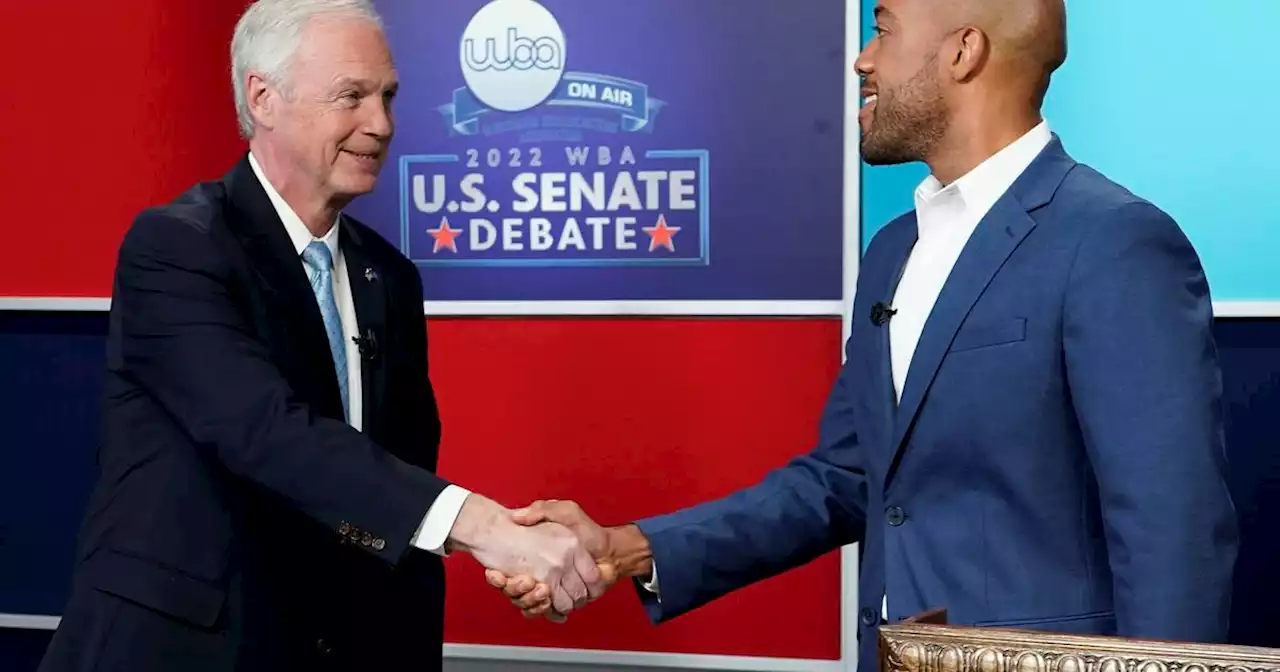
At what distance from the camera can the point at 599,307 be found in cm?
293

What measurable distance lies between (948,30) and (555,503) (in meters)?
1.01

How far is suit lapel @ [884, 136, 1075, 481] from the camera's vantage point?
175 centimetres

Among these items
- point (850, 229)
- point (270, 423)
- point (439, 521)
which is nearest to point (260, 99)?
point (270, 423)

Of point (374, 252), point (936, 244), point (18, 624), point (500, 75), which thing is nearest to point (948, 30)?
point (936, 244)

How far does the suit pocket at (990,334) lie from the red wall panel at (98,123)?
6.21 feet

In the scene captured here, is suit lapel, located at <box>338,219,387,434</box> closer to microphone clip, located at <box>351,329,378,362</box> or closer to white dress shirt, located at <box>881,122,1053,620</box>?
microphone clip, located at <box>351,329,378,362</box>

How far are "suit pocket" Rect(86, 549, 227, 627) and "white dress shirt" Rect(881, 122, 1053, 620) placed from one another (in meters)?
0.88

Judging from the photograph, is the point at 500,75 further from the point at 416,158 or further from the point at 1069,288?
the point at 1069,288

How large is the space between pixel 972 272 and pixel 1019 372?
14cm

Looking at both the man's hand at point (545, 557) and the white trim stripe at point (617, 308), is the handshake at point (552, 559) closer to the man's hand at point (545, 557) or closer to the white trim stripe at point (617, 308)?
the man's hand at point (545, 557)

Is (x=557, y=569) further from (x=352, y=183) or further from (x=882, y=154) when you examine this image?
(x=882, y=154)

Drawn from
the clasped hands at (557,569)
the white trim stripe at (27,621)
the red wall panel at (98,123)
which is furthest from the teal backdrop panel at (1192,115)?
the white trim stripe at (27,621)

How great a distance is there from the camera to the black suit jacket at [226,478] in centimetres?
188

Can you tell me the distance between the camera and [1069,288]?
5.49ft
